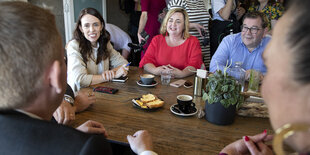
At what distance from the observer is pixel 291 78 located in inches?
20.5

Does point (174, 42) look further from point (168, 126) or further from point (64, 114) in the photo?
point (64, 114)

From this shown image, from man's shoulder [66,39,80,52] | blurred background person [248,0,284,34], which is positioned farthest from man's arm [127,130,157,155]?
blurred background person [248,0,284,34]

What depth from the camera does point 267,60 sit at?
24.4 inches

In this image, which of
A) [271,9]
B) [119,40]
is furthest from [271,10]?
[119,40]

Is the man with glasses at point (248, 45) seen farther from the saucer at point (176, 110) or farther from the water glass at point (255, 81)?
the saucer at point (176, 110)

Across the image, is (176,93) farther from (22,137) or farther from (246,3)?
(246,3)

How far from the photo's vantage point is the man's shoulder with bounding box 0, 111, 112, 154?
652 millimetres

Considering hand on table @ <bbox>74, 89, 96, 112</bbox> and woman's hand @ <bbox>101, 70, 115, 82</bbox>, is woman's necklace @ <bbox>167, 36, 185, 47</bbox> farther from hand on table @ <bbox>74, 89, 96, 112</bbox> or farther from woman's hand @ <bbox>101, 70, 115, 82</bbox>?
hand on table @ <bbox>74, 89, 96, 112</bbox>

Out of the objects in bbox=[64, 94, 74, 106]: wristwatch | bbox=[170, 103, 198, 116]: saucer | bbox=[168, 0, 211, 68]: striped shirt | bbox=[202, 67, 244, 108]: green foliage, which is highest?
bbox=[168, 0, 211, 68]: striped shirt

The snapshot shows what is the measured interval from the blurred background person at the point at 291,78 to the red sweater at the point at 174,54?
1.91 meters

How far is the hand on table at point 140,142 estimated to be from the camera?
3.25 feet

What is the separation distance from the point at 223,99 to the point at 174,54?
1.41 m

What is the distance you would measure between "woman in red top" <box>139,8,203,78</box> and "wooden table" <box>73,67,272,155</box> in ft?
3.26

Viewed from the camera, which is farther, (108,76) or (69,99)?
(108,76)
